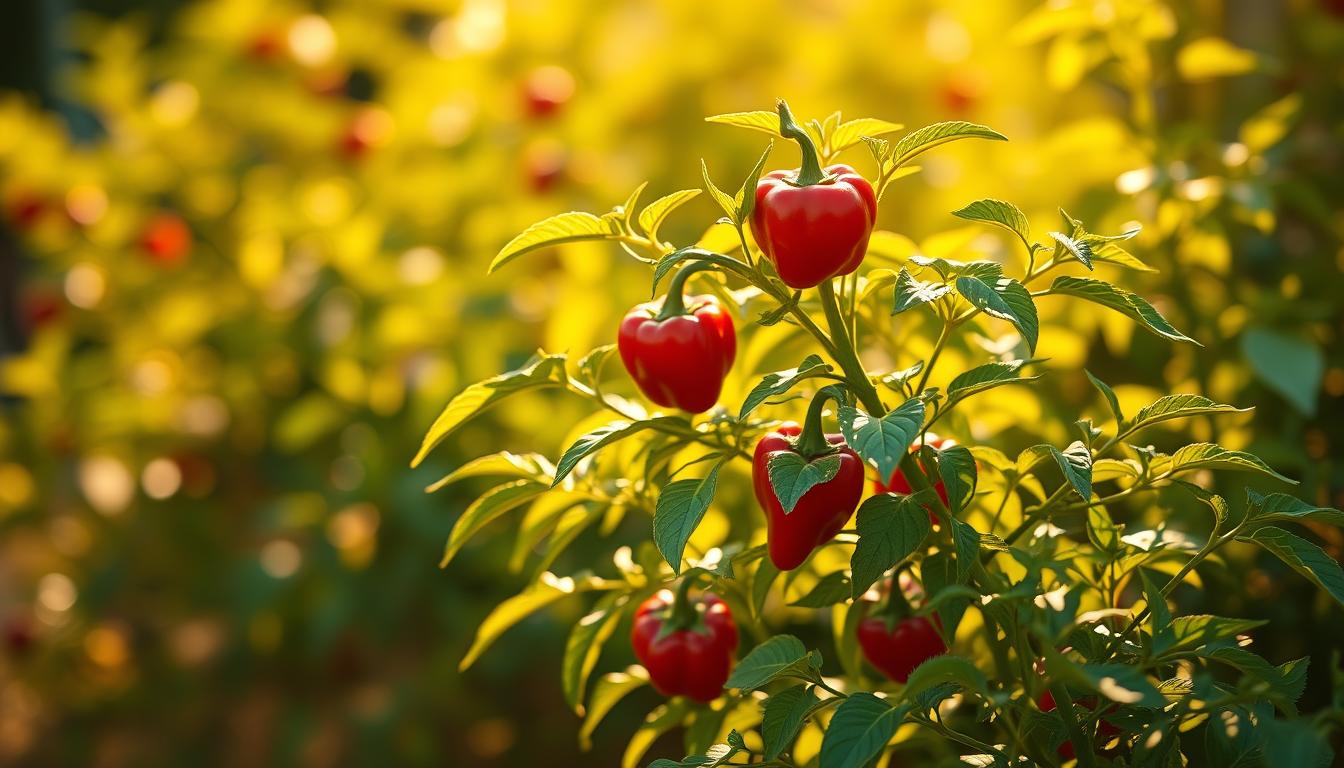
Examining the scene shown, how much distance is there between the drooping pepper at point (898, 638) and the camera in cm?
87

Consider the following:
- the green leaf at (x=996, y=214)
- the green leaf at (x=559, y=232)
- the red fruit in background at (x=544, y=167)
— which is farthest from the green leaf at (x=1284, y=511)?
the red fruit in background at (x=544, y=167)

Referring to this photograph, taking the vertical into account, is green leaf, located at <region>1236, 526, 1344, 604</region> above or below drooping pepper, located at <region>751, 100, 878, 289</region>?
below

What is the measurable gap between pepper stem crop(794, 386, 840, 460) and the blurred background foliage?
0.79m

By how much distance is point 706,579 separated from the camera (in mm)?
903

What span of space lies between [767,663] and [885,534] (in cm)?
11

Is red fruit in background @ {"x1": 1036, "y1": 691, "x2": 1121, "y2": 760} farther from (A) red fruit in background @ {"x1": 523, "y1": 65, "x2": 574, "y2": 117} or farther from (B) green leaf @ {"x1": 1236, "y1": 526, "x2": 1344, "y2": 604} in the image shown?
(A) red fruit in background @ {"x1": 523, "y1": 65, "x2": 574, "y2": 117}

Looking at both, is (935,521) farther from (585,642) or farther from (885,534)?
(585,642)

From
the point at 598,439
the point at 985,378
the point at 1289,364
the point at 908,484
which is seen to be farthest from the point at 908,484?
the point at 1289,364

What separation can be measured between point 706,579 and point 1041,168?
1.10 meters

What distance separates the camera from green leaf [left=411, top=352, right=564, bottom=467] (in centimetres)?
81

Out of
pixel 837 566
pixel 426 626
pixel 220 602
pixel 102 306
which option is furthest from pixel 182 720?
pixel 837 566

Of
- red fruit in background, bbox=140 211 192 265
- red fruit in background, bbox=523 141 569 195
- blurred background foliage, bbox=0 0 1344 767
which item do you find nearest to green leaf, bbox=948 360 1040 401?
blurred background foliage, bbox=0 0 1344 767

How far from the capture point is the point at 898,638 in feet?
2.88

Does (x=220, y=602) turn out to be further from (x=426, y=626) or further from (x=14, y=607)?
(x=14, y=607)
